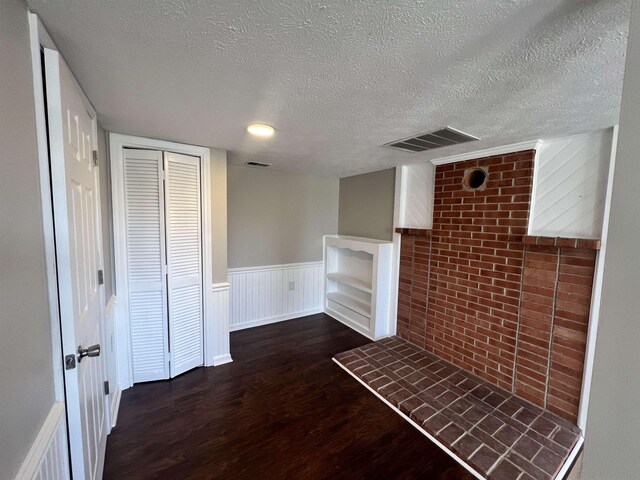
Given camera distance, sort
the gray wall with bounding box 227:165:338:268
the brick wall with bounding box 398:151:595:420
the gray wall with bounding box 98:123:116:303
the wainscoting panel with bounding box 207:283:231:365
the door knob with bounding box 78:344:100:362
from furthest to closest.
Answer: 1. the gray wall with bounding box 227:165:338:268
2. the wainscoting panel with bounding box 207:283:231:365
3. the brick wall with bounding box 398:151:595:420
4. the gray wall with bounding box 98:123:116:303
5. the door knob with bounding box 78:344:100:362

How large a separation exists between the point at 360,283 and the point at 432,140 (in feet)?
7.07

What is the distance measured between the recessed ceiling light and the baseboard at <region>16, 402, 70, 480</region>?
70.3 inches

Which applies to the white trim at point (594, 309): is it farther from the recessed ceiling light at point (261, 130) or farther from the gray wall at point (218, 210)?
the gray wall at point (218, 210)

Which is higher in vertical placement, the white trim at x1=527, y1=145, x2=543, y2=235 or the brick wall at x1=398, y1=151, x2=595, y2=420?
the white trim at x1=527, y1=145, x2=543, y2=235

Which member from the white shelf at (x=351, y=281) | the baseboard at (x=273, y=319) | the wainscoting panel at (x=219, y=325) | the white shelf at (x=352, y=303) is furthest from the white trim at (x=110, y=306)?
the white shelf at (x=352, y=303)

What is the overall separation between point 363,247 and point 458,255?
1.17 m

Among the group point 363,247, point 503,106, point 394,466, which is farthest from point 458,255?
point 394,466

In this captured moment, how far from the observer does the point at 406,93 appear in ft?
4.54

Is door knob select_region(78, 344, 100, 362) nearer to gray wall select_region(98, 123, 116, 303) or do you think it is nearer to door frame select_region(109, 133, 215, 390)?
gray wall select_region(98, 123, 116, 303)

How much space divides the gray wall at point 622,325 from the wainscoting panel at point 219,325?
8.89 feet

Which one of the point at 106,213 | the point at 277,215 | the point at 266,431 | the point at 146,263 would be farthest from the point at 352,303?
the point at 106,213

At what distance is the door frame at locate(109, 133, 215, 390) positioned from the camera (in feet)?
7.24

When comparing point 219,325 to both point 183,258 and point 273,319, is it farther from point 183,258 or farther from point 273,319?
point 273,319

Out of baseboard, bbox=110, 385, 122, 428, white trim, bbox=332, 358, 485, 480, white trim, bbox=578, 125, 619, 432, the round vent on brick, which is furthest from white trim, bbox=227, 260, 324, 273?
white trim, bbox=578, 125, 619, 432
